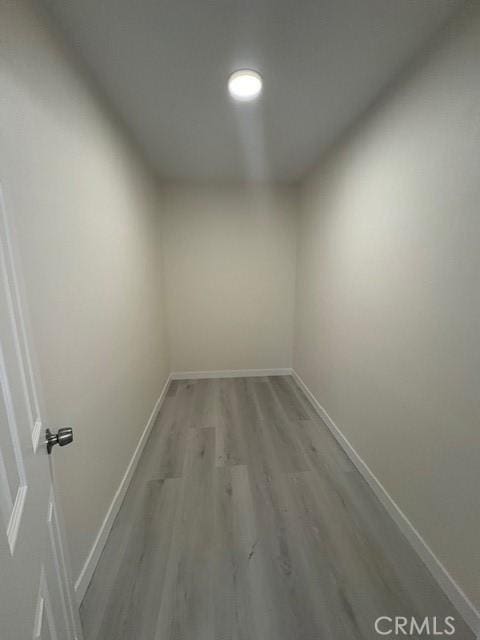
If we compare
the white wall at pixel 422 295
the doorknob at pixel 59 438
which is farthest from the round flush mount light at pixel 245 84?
the doorknob at pixel 59 438

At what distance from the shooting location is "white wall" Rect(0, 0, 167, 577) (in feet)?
2.96

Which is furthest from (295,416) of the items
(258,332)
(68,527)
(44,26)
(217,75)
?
(44,26)

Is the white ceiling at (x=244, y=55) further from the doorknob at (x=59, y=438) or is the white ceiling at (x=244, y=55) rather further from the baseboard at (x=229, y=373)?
the baseboard at (x=229, y=373)

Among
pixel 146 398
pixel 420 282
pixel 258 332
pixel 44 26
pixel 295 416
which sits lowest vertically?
pixel 295 416

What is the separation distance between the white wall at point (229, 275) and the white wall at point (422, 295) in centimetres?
124

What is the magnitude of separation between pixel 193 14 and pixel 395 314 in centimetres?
165

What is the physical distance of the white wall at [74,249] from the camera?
90 cm

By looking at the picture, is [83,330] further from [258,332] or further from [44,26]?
[258,332]

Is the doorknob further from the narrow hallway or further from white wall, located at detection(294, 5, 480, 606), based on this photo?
white wall, located at detection(294, 5, 480, 606)

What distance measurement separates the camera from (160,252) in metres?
3.04

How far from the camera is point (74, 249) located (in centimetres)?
121

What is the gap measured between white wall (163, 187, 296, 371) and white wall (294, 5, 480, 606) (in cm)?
124

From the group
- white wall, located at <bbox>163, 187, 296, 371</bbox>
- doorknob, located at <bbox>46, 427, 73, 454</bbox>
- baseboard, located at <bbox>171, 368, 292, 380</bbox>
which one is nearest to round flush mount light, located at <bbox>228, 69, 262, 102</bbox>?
white wall, located at <bbox>163, 187, 296, 371</bbox>

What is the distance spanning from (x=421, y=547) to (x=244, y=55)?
2543mm
